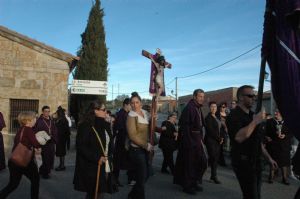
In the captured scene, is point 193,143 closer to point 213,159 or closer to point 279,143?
point 213,159

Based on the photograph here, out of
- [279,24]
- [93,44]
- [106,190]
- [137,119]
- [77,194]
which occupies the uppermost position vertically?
[93,44]

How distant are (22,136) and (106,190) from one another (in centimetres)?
181

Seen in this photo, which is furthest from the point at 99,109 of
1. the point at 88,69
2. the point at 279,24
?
the point at 88,69

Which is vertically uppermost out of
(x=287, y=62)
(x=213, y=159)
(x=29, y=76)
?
(x=29, y=76)

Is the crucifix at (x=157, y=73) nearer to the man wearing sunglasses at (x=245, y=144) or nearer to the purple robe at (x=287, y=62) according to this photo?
the man wearing sunglasses at (x=245, y=144)

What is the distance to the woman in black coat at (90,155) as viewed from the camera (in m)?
4.83

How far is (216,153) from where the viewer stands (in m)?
8.54

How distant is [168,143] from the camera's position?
9.79 m

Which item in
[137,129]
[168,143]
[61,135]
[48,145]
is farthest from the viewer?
[61,135]

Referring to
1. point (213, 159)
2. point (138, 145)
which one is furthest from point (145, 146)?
point (213, 159)

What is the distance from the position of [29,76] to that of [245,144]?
14.8 m

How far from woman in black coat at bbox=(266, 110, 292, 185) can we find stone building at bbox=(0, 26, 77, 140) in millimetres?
10808

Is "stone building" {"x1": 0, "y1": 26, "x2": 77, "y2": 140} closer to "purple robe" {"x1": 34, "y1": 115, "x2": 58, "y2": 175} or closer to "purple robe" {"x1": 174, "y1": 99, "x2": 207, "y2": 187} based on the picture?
"purple robe" {"x1": 34, "y1": 115, "x2": 58, "y2": 175}

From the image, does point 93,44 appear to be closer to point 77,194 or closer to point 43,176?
point 43,176
